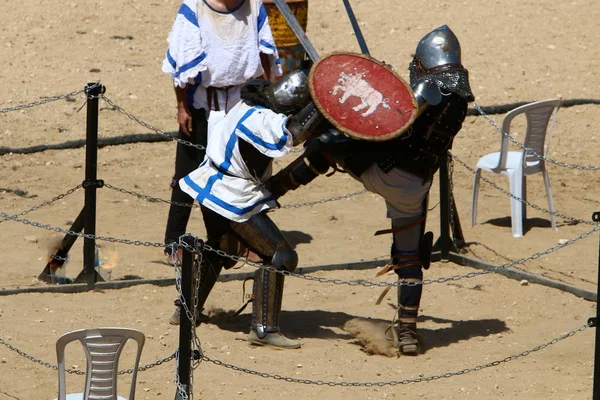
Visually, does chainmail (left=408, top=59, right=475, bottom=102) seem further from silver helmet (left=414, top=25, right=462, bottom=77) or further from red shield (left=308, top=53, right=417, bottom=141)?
red shield (left=308, top=53, right=417, bottom=141)

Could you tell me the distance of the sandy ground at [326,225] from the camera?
21.5 ft

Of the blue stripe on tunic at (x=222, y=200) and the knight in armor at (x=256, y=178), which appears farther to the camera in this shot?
the blue stripe on tunic at (x=222, y=200)

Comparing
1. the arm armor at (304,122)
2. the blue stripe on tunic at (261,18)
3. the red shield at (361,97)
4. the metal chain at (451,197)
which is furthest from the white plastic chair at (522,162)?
the arm armor at (304,122)

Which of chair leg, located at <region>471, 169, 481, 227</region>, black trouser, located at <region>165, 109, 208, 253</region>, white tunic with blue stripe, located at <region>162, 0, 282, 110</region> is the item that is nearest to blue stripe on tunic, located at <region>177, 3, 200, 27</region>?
white tunic with blue stripe, located at <region>162, 0, 282, 110</region>

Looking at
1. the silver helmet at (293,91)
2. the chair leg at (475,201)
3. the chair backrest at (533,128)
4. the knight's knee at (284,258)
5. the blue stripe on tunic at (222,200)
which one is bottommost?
the knight's knee at (284,258)

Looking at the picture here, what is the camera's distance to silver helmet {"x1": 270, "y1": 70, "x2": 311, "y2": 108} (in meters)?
6.47

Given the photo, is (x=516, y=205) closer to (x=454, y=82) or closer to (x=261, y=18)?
(x=261, y=18)

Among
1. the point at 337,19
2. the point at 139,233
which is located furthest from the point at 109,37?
the point at 139,233

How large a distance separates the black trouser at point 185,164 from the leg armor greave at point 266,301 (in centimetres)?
122

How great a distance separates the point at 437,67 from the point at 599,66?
7.26 meters

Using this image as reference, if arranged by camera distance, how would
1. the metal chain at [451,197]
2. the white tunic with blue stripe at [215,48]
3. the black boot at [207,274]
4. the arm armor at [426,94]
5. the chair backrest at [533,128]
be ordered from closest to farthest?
the arm armor at [426,94] → the black boot at [207,274] → the white tunic with blue stripe at [215,48] → the metal chain at [451,197] → the chair backrest at [533,128]

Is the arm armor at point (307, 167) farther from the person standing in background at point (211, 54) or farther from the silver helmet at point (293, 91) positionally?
the person standing in background at point (211, 54)

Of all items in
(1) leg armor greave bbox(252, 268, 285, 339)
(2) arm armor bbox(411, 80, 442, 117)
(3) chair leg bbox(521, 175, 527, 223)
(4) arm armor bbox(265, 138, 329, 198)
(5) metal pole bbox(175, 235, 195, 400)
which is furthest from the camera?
(3) chair leg bbox(521, 175, 527, 223)

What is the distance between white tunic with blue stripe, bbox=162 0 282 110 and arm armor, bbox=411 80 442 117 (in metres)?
1.64
